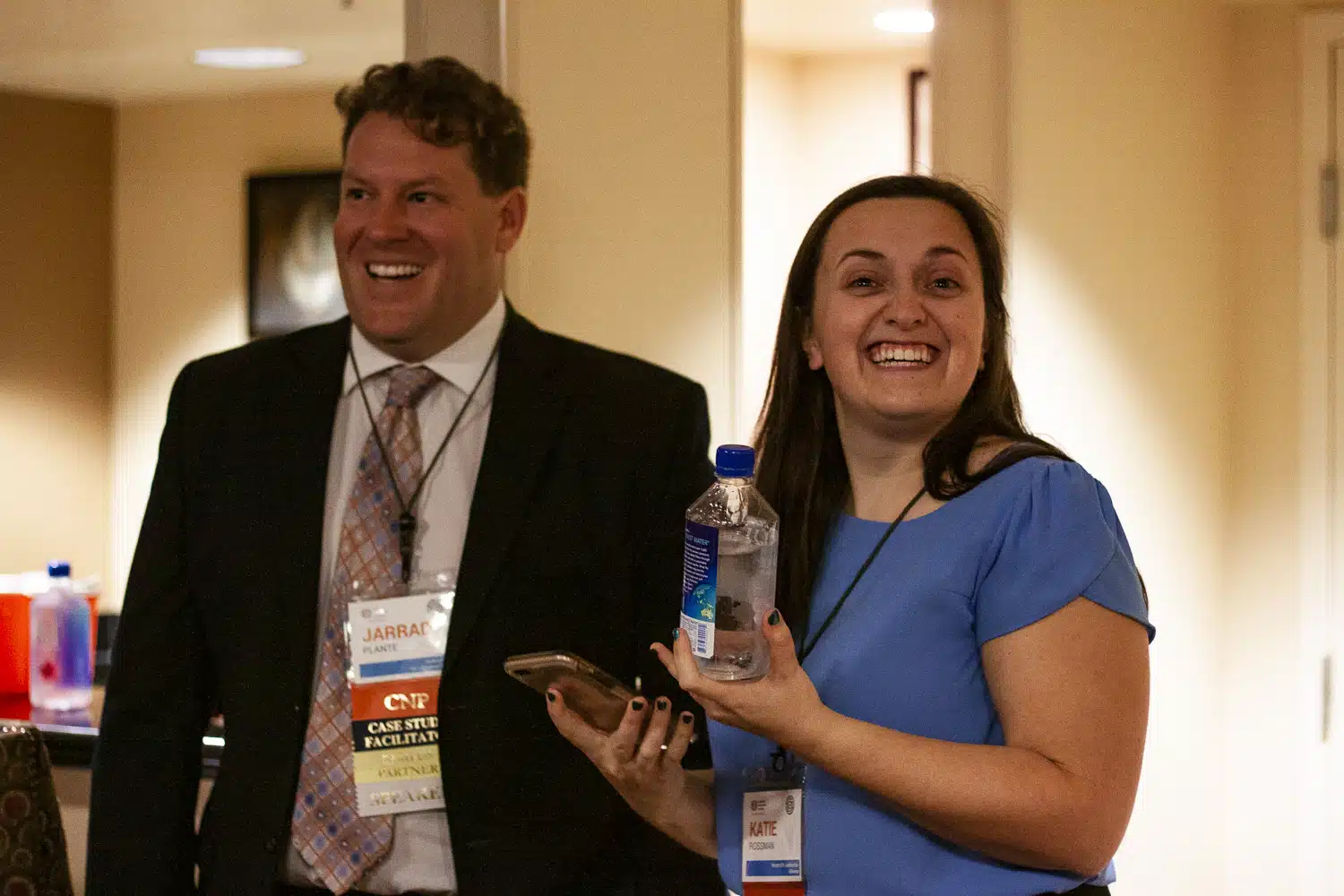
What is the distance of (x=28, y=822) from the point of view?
76.7 inches

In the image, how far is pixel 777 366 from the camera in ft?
5.47

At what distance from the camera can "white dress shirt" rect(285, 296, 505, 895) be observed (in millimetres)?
1763

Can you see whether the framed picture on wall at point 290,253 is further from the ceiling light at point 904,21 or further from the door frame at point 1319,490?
the door frame at point 1319,490

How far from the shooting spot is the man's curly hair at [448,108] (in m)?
1.91

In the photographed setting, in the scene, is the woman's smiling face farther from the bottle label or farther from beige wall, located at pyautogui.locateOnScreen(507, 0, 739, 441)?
beige wall, located at pyautogui.locateOnScreen(507, 0, 739, 441)

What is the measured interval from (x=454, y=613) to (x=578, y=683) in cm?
35

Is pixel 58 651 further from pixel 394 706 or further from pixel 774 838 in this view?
pixel 774 838

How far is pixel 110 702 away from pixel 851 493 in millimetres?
1039

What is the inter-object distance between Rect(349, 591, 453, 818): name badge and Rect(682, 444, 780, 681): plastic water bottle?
1.74 feet

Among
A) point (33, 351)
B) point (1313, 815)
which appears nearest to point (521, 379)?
point (33, 351)

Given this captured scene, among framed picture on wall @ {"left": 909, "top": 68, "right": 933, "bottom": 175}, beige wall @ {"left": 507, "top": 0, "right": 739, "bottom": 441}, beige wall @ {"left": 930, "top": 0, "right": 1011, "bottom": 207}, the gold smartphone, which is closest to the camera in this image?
the gold smartphone

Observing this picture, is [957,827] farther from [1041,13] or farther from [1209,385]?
[1209,385]

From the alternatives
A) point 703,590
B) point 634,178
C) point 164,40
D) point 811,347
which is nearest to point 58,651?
point 164,40

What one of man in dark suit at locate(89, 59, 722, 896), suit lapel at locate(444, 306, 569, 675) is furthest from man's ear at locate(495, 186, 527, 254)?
suit lapel at locate(444, 306, 569, 675)
